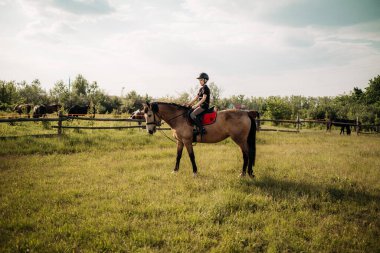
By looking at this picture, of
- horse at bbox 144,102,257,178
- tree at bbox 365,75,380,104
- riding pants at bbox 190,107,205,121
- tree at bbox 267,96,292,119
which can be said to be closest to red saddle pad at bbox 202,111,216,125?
horse at bbox 144,102,257,178

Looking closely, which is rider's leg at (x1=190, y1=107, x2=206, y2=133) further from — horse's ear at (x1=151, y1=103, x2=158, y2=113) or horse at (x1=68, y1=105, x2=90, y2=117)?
horse at (x1=68, y1=105, x2=90, y2=117)

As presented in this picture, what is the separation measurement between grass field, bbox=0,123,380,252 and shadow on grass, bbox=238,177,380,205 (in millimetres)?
30

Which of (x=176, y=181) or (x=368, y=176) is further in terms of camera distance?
(x=368, y=176)

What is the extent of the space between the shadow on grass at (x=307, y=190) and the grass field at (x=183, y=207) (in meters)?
0.03

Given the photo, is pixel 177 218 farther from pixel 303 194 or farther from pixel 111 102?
pixel 111 102

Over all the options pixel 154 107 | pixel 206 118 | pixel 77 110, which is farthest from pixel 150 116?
pixel 77 110

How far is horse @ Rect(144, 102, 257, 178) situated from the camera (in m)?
7.49

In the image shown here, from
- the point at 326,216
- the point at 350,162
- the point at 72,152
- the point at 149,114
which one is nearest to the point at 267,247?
the point at 326,216

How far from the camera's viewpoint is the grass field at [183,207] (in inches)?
145

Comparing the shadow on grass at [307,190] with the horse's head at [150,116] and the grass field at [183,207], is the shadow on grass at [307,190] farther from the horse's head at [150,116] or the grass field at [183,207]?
the horse's head at [150,116]

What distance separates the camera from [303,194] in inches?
227

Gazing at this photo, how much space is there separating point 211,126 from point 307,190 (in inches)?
131

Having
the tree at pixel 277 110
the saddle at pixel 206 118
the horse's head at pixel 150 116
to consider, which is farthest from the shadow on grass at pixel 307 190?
the tree at pixel 277 110

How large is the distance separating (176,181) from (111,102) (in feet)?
166
